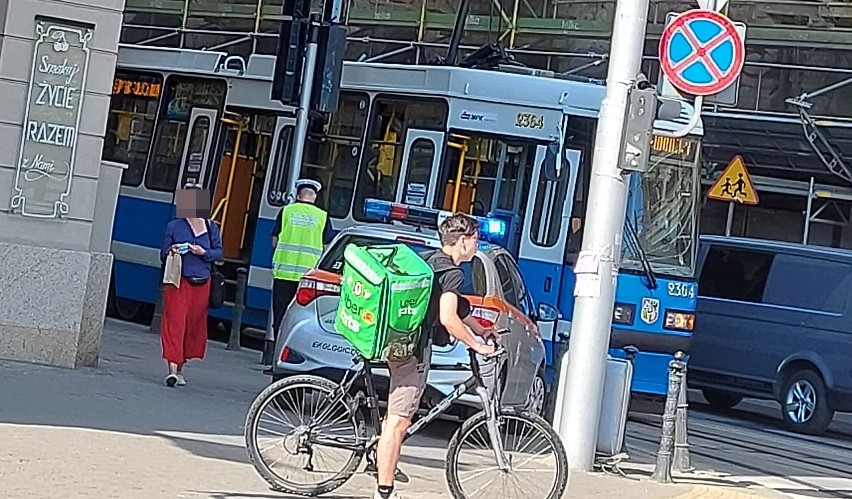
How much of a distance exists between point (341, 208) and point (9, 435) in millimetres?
9369

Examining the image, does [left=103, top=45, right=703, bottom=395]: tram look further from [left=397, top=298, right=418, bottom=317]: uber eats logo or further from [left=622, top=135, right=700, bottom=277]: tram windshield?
[left=397, top=298, right=418, bottom=317]: uber eats logo

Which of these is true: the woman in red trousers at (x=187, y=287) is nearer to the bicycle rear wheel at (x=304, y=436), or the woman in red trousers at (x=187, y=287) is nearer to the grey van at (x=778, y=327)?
the bicycle rear wheel at (x=304, y=436)

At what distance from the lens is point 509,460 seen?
893cm

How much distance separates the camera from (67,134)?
1331cm

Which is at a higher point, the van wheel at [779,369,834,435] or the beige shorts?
the beige shorts

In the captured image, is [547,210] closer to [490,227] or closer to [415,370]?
[490,227]

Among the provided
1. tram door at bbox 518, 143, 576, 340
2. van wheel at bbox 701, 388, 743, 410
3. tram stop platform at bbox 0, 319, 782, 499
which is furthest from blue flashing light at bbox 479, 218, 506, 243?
van wheel at bbox 701, 388, 743, 410

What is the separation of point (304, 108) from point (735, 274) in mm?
6091

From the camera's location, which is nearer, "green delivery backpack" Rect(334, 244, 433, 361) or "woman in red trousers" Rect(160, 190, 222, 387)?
"green delivery backpack" Rect(334, 244, 433, 361)

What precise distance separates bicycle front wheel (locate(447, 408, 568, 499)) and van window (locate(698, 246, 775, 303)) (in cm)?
1116

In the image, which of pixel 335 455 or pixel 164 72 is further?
pixel 164 72

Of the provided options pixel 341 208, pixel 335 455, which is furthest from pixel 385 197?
pixel 335 455

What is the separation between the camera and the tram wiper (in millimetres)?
16734

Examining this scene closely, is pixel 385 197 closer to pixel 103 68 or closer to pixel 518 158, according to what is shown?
pixel 518 158
